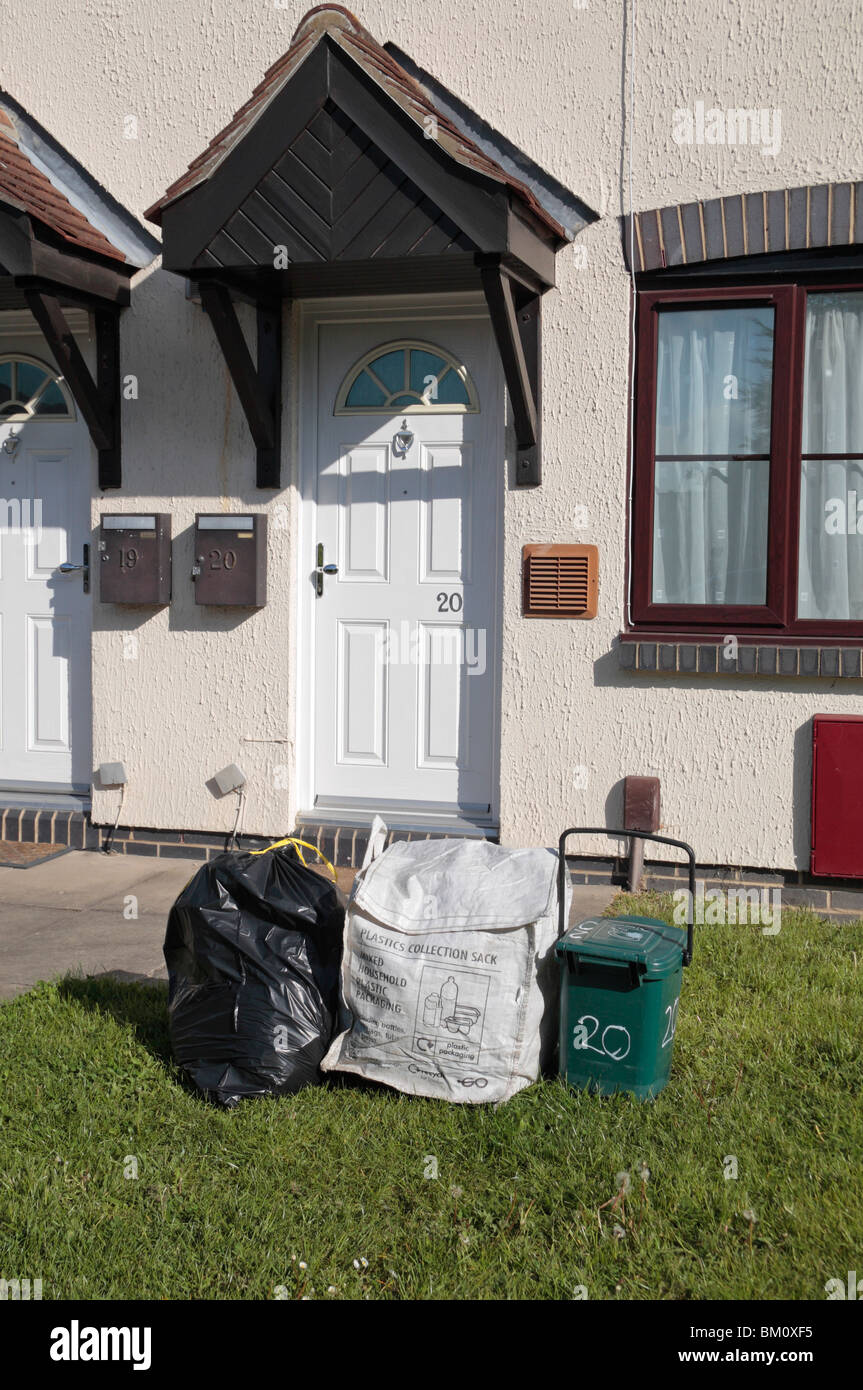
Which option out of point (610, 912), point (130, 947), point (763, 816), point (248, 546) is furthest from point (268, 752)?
point (763, 816)

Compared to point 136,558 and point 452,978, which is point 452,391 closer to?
point 136,558

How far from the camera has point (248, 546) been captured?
636 cm

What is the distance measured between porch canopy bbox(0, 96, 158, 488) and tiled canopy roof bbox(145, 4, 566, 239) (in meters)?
0.66

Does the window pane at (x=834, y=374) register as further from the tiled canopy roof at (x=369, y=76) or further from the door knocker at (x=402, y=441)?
the door knocker at (x=402, y=441)

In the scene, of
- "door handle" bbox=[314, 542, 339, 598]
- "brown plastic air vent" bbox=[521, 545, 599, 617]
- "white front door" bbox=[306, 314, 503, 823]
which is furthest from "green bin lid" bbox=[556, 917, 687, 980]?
"door handle" bbox=[314, 542, 339, 598]

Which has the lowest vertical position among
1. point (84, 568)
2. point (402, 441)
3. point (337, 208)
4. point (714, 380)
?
point (84, 568)

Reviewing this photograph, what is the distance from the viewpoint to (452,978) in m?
3.52

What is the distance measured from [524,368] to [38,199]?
2.36 meters

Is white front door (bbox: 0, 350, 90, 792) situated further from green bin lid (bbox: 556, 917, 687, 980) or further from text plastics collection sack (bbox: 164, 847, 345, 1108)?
green bin lid (bbox: 556, 917, 687, 980)

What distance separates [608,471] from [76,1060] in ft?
11.6

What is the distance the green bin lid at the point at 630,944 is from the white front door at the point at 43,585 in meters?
4.14

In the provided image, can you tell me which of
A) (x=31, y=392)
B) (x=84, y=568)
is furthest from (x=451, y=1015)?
(x=31, y=392)

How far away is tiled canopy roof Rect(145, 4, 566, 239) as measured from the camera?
5129 millimetres

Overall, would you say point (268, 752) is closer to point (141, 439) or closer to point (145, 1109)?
point (141, 439)
